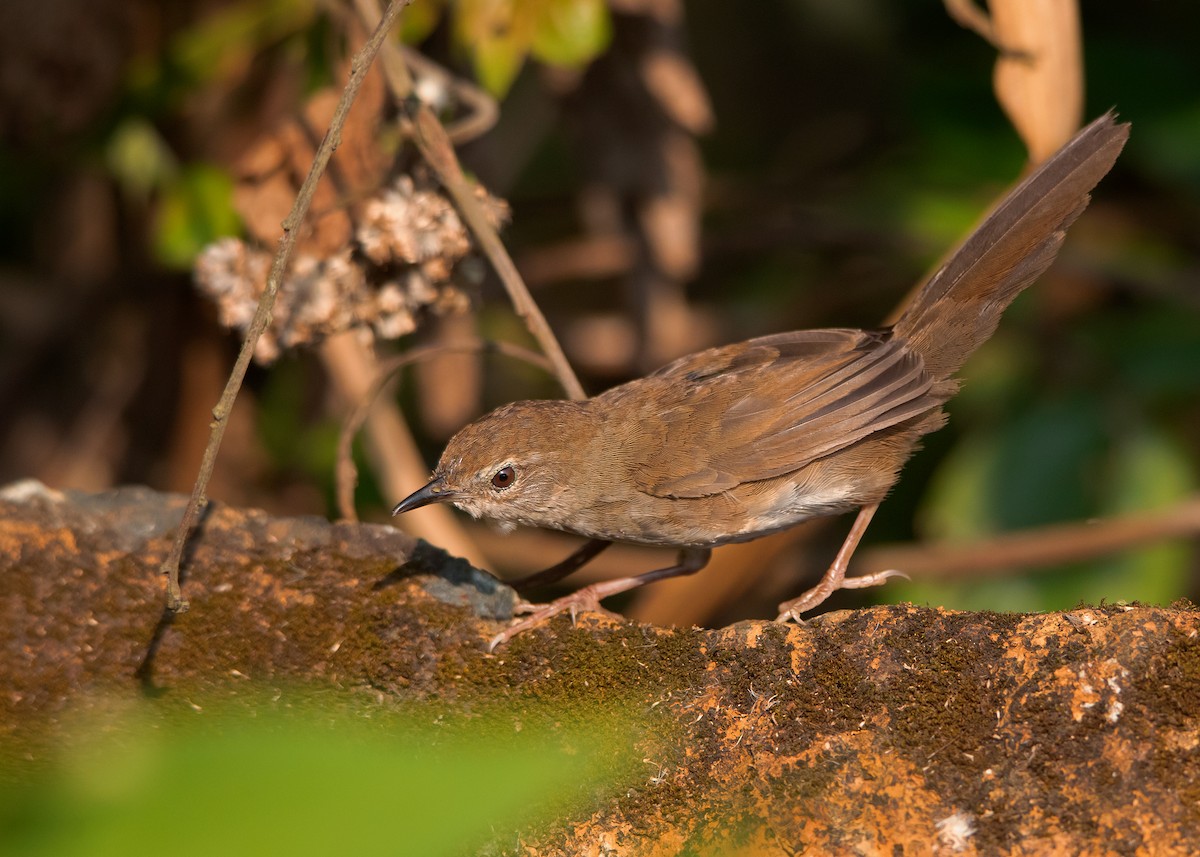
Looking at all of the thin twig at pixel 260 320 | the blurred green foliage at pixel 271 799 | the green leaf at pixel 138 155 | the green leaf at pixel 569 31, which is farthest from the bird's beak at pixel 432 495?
the blurred green foliage at pixel 271 799

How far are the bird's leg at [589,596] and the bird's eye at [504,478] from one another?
0.99 feet

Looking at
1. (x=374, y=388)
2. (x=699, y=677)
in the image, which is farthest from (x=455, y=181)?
(x=699, y=677)

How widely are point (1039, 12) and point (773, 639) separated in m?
2.10

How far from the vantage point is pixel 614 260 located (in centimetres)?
556

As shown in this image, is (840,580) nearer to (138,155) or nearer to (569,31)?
(569,31)

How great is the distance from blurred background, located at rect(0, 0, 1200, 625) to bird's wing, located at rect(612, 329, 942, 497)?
671mm

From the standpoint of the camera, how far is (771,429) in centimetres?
320

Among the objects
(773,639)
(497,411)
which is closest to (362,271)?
(497,411)

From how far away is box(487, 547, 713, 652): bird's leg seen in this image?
245 centimetres

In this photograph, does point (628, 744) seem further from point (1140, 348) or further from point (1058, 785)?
point (1140, 348)

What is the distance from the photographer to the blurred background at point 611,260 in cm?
405

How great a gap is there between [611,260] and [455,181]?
108 inches

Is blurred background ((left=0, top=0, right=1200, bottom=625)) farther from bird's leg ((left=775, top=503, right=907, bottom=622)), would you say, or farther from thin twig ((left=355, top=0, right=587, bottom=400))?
bird's leg ((left=775, top=503, right=907, bottom=622))

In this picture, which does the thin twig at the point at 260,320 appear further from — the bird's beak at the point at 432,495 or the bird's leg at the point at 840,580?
the bird's leg at the point at 840,580
